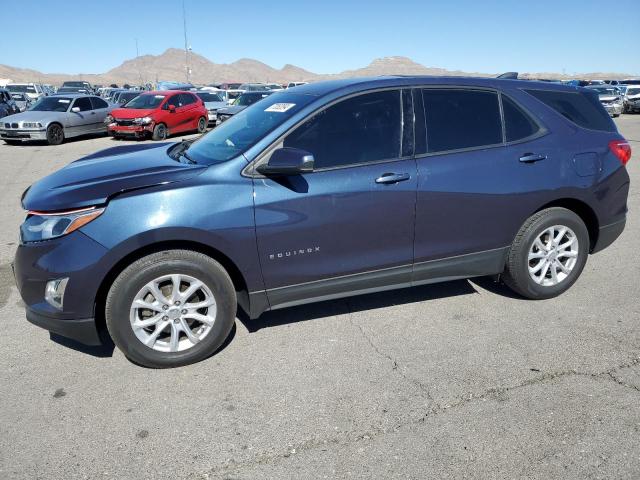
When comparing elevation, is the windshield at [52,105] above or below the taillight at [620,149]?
above

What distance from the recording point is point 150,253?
10.8ft

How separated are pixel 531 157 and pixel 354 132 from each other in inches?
57.6

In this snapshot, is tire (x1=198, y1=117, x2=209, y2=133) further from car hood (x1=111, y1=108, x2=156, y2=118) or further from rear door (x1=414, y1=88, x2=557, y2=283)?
rear door (x1=414, y1=88, x2=557, y2=283)

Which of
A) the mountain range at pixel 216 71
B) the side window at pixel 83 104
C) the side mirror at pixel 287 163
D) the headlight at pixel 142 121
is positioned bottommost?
the headlight at pixel 142 121

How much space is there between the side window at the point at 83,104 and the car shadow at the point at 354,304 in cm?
1593

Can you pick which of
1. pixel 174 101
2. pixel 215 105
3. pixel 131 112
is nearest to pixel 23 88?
pixel 215 105

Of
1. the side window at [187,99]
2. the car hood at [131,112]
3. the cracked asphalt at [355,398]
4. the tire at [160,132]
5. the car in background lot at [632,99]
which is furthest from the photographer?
the car in background lot at [632,99]

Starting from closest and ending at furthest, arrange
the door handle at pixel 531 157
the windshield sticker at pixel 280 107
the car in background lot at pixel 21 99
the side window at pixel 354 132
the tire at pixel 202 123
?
the side window at pixel 354 132
the windshield sticker at pixel 280 107
the door handle at pixel 531 157
the tire at pixel 202 123
the car in background lot at pixel 21 99

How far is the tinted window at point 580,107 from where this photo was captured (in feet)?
14.2

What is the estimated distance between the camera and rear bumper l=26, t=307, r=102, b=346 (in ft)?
10.5

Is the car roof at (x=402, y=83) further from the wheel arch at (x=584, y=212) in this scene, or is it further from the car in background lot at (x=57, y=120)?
the car in background lot at (x=57, y=120)

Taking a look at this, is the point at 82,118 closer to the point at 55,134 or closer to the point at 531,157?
the point at 55,134

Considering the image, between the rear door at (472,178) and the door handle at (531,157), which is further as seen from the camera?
the door handle at (531,157)

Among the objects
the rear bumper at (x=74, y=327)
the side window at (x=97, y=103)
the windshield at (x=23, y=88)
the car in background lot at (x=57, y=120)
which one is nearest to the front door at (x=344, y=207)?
the rear bumper at (x=74, y=327)
